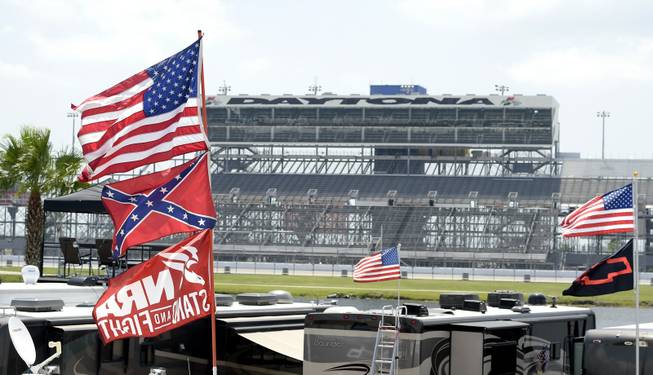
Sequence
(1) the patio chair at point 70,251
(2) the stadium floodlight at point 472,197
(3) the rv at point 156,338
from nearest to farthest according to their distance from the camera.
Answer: (3) the rv at point 156,338 < (1) the patio chair at point 70,251 < (2) the stadium floodlight at point 472,197

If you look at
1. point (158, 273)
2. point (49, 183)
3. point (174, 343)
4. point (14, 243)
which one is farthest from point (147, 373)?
point (14, 243)

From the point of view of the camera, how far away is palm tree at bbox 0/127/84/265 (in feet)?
121

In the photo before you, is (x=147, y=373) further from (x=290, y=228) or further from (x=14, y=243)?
(x=14, y=243)

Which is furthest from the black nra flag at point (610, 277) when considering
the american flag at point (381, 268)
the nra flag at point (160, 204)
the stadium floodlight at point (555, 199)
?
the stadium floodlight at point (555, 199)

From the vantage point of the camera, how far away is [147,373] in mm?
17188

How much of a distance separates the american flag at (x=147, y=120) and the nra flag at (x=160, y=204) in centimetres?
23

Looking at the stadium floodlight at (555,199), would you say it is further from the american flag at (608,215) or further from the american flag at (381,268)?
the american flag at (608,215)

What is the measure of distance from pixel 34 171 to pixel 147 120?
A: 25010mm

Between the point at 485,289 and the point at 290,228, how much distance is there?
53.5m

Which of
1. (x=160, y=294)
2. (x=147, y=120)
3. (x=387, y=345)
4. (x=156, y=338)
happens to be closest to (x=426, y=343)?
(x=387, y=345)

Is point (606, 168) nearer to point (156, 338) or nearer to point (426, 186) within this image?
point (426, 186)

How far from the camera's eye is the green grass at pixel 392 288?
64.8 meters

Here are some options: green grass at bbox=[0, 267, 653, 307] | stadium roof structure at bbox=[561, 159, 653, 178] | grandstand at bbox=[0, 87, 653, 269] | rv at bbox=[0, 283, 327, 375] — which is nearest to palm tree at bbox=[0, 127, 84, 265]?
rv at bbox=[0, 283, 327, 375]

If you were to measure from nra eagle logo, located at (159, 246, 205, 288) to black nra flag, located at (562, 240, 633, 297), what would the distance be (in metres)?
7.38
